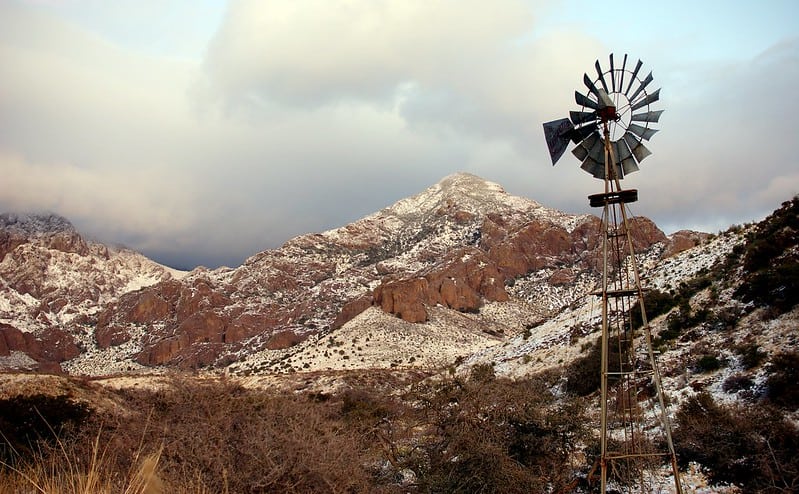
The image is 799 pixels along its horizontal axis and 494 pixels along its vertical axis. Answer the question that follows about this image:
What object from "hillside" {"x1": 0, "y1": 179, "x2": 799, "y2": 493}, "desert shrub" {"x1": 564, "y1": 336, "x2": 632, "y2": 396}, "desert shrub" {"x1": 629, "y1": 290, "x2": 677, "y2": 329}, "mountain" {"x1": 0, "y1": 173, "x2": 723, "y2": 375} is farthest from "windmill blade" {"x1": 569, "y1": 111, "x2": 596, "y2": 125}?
"mountain" {"x1": 0, "y1": 173, "x2": 723, "y2": 375}

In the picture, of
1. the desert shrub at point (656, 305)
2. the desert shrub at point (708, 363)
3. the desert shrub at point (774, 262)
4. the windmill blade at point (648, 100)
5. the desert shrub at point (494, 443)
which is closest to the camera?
the windmill blade at point (648, 100)

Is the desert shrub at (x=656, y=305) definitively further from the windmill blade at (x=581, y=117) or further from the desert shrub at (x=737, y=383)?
the windmill blade at (x=581, y=117)

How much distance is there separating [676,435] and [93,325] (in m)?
118

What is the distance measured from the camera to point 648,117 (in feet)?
34.5

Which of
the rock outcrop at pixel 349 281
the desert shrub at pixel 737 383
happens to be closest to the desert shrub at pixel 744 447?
the desert shrub at pixel 737 383

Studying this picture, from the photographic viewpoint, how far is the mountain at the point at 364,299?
2753 inches

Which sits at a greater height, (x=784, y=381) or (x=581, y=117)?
(x=581, y=117)

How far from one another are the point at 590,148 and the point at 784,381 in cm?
979

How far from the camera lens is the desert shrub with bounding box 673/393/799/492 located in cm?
1122

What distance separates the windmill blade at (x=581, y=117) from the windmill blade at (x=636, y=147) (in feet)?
2.48

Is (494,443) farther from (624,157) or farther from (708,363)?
(708,363)

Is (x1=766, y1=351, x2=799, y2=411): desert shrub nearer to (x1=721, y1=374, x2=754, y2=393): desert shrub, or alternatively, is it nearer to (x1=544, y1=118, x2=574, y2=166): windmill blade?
(x1=721, y1=374, x2=754, y2=393): desert shrub

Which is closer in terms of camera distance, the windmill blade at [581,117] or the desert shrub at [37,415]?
the windmill blade at [581,117]

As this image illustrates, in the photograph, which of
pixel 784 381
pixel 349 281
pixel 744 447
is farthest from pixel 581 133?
pixel 349 281
